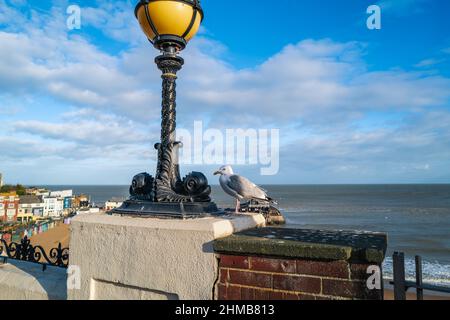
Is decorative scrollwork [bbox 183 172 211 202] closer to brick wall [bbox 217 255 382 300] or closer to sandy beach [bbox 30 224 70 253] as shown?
brick wall [bbox 217 255 382 300]

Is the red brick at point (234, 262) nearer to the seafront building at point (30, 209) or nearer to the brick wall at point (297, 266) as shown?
the brick wall at point (297, 266)

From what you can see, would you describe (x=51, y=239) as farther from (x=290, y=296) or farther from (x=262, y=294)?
(x=290, y=296)

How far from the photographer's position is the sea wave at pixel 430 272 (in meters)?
18.8

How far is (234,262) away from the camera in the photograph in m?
2.38

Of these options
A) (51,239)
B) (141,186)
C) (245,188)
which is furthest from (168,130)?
(51,239)

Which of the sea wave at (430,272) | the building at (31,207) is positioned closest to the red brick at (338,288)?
the sea wave at (430,272)

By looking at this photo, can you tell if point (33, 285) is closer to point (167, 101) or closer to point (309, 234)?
point (167, 101)

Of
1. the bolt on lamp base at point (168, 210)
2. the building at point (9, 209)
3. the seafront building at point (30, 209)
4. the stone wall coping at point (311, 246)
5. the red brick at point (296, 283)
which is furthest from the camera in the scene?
the seafront building at point (30, 209)

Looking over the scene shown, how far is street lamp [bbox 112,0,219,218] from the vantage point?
9.88 feet

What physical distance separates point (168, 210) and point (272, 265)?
1061 millimetres

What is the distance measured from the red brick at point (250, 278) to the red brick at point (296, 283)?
0.19 feet

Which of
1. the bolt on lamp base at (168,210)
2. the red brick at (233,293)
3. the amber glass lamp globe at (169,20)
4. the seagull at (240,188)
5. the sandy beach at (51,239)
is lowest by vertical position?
the sandy beach at (51,239)
